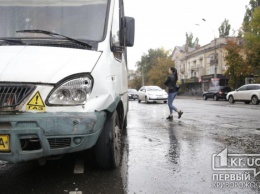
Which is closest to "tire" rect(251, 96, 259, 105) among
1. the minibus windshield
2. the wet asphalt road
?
the wet asphalt road

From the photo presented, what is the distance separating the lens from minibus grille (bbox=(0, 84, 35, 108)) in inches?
111

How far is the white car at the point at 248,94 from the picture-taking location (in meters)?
21.1

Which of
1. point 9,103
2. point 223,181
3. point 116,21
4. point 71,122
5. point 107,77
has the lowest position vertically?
point 223,181

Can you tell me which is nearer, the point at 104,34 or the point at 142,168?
the point at 104,34

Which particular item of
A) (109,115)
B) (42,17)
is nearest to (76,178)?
(109,115)

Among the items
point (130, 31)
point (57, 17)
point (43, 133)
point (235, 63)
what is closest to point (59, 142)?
point (43, 133)

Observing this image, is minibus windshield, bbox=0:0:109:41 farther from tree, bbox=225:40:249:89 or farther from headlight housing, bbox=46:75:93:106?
tree, bbox=225:40:249:89

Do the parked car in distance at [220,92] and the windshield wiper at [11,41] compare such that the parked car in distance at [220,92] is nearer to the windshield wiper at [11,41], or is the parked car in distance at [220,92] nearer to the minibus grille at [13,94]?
the windshield wiper at [11,41]

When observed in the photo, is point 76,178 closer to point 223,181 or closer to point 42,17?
point 223,181

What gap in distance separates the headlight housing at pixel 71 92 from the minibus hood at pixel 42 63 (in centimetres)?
8

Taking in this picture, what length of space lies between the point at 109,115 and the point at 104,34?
1053 millimetres

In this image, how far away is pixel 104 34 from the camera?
3762 millimetres

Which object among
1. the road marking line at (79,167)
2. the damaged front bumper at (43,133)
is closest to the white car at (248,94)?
the road marking line at (79,167)

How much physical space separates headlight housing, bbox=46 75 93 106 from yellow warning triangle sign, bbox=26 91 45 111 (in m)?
0.07
